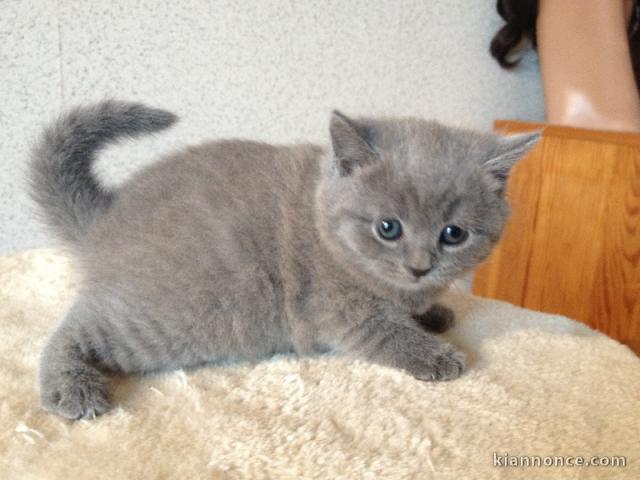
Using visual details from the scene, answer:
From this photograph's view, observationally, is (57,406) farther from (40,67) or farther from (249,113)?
(249,113)

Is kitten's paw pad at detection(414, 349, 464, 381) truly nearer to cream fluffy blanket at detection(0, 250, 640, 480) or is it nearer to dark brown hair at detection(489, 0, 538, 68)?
cream fluffy blanket at detection(0, 250, 640, 480)

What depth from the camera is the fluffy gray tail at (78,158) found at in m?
0.95

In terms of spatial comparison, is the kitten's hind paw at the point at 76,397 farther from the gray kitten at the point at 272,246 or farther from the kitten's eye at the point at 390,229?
the kitten's eye at the point at 390,229

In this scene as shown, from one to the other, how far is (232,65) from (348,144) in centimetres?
74

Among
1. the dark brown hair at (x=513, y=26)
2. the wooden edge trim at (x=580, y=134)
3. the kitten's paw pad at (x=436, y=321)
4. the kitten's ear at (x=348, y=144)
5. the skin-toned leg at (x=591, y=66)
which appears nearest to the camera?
the kitten's ear at (x=348, y=144)

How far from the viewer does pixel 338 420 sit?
0.76 metres

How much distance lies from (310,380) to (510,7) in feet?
4.79

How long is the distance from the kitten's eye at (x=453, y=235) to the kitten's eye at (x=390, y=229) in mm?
69

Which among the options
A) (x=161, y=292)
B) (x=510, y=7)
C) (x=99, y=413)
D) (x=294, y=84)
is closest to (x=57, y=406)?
(x=99, y=413)

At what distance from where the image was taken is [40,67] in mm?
1257

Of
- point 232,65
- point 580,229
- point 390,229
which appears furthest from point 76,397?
point 580,229

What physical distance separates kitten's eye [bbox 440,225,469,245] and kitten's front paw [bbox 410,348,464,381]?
19cm

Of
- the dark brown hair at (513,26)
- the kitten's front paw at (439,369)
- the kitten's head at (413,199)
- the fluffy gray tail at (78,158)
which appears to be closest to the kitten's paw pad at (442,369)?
the kitten's front paw at (439,369)

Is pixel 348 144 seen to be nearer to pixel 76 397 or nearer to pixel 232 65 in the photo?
pixel 76 397
